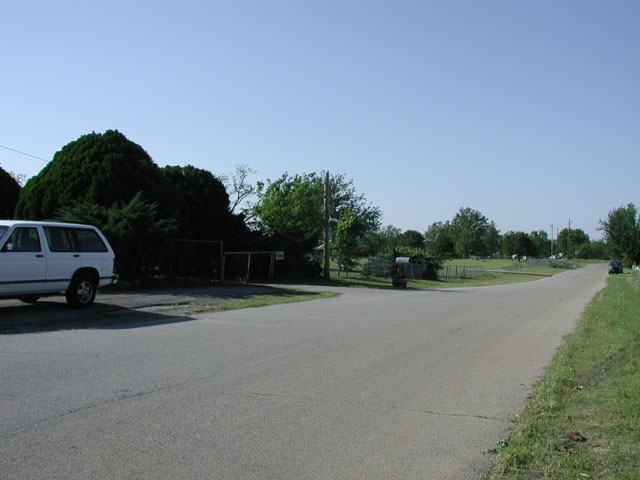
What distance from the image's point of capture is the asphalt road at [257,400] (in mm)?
4406

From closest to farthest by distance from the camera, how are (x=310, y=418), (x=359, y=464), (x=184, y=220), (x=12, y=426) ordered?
(x=359, y=464) < (x=12, y=426) < (x=310, y=418) < (x=184, y=220)

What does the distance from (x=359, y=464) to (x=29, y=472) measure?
2505mm

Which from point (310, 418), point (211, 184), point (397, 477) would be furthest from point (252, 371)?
point (211, 184)

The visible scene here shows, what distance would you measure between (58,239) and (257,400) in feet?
28.3

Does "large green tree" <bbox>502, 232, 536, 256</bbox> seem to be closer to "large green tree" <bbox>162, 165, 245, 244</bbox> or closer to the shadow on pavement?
"large green tree" <bbox>162, 165, 245, 244</bbox>

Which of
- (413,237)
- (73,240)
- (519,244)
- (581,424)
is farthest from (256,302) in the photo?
(519,244)

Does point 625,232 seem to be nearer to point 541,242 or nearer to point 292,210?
point 292,210

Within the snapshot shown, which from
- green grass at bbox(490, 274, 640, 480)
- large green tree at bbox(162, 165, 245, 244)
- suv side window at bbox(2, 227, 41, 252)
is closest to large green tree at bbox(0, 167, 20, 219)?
large green tree at bbox(162, 165, 245, 244)

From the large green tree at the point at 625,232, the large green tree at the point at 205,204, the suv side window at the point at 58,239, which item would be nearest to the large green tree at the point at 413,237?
the large green tree at the point at 625,232

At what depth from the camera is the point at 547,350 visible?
10289 mm

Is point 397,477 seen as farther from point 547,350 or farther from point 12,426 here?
point 547,350

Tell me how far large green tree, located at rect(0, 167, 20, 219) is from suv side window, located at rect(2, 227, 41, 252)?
1761 centimetres

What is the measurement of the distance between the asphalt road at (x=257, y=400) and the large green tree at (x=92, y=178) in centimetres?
1210

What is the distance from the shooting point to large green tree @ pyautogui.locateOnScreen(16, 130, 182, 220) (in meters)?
22.3
